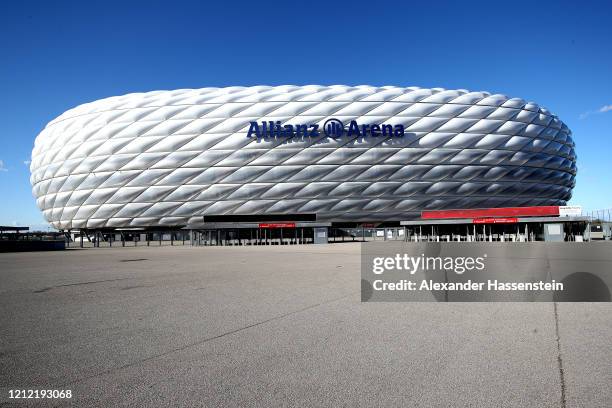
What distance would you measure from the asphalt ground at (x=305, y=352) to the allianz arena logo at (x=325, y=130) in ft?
141

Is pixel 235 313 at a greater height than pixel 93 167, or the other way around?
pixel 93 167

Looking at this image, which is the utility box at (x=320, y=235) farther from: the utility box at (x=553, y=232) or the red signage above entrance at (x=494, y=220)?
the utility box at (x=553, y=232)

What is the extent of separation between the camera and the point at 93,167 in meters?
51.5

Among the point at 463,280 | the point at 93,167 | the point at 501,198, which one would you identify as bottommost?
the point at 463,280

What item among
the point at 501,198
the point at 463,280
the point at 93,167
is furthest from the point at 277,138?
the point at 463,280

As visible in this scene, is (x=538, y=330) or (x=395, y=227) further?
(x=395, y=227)

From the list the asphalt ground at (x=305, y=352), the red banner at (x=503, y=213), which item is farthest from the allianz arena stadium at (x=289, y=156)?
the asphalt ground at (x=305, y=352)

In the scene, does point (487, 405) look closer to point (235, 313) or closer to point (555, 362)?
point (555, 362)

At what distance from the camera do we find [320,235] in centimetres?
3856

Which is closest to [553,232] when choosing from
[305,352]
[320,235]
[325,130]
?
[320,235]

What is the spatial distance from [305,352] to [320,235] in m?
34.5

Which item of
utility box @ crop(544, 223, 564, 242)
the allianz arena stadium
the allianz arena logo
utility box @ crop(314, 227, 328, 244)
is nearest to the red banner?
utility box @ crop(544, 223, 564, 242)

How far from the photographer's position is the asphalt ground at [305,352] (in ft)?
10.2

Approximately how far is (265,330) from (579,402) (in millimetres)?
3213
